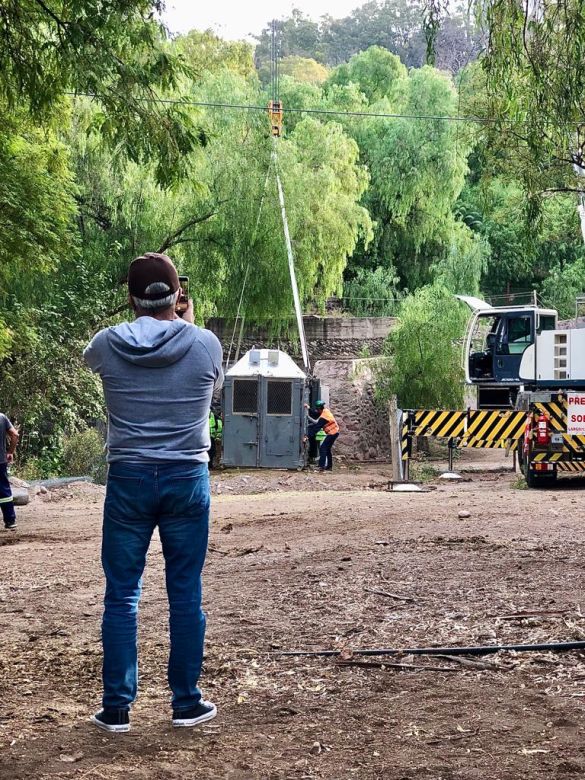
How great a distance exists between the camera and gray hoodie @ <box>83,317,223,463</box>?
4852 millimetres

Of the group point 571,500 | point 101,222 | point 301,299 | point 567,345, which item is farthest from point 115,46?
point 301,299

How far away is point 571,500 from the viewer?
1598cm

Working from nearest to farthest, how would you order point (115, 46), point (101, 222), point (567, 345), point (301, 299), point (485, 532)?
point (115, 46) < point (485, 532) < point (567, 345) < point (101, 222) < point (301, 299)

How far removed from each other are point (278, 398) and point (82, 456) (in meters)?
6.01

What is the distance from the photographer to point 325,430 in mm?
30047

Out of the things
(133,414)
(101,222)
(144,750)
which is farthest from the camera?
(101,222)

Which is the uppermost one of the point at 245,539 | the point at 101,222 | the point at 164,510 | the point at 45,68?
the point at 101,222

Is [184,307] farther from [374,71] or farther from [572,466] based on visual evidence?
[374,71]

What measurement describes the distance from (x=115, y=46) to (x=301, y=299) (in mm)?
26807

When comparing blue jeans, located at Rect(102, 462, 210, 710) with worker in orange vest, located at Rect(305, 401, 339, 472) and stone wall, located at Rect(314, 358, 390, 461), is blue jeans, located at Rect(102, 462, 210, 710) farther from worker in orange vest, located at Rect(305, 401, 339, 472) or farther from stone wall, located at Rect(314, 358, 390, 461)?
stone wall, located at Rect(314, 358, 390, 461)

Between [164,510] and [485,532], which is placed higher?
[164,510]

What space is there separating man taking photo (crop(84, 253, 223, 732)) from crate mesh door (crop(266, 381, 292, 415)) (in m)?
25.2

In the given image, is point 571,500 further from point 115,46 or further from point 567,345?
point 115,46

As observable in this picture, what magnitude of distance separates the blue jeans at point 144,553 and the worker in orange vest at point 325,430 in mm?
25153
